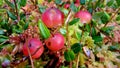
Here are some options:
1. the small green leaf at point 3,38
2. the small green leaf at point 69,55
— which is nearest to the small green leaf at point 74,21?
the small green leaf at point 69,55

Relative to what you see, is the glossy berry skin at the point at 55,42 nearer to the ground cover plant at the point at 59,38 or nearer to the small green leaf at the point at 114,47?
the ground cover plant at the point at 59,38

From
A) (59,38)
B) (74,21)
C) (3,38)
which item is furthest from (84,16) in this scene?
(3,38)

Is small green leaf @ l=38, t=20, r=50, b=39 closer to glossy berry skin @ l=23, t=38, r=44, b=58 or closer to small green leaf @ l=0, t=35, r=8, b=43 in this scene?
glossy berry skin @ l=23, t=38, r=44, b=58

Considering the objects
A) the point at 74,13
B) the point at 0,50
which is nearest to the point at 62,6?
the point at 74,13

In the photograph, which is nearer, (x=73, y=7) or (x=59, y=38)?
(x=59, y=38)

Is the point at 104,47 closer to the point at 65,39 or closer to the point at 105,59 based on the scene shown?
the point at 105,59

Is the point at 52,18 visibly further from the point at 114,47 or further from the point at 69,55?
the point at 114,47
